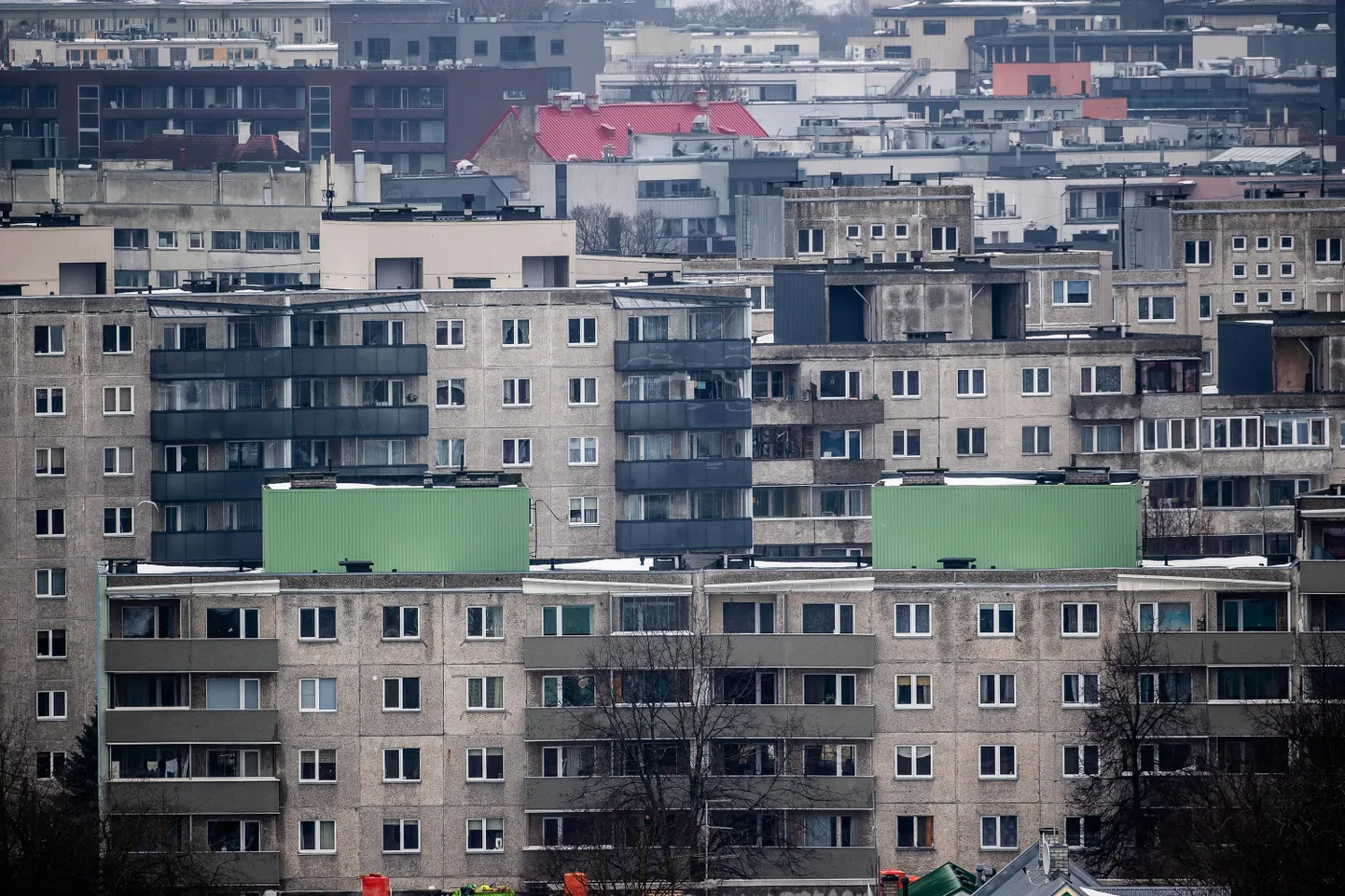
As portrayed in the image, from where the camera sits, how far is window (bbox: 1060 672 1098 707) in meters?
76.1

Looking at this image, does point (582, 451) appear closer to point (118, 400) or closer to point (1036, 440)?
point (118, 400)

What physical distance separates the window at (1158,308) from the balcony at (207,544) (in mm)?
38655

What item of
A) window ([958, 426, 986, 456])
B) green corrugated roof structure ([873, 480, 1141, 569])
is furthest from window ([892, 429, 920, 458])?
green corrugated roof structure ([873, 480, 1141, 569])

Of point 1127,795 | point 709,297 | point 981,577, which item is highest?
point 709,297

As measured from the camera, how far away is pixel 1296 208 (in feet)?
427

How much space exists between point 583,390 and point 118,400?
534 inches

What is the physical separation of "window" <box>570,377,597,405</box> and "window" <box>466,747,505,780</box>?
26.5 m

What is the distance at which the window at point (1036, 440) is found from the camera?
106562 mm

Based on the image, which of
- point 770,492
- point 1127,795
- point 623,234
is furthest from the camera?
point 623,234

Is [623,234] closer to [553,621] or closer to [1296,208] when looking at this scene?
[1296,208]

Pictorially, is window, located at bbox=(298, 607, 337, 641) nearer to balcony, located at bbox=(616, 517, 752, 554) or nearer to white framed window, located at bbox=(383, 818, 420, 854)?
white framed window, located at bbox=(383, 818, 420, 854)

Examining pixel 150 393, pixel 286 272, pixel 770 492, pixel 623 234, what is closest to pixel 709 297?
pixel 770 492

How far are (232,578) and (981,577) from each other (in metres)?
16.4

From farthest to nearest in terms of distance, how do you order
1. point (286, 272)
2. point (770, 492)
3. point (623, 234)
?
point (623, 234) < point (286, 272) < point (770, 492)
